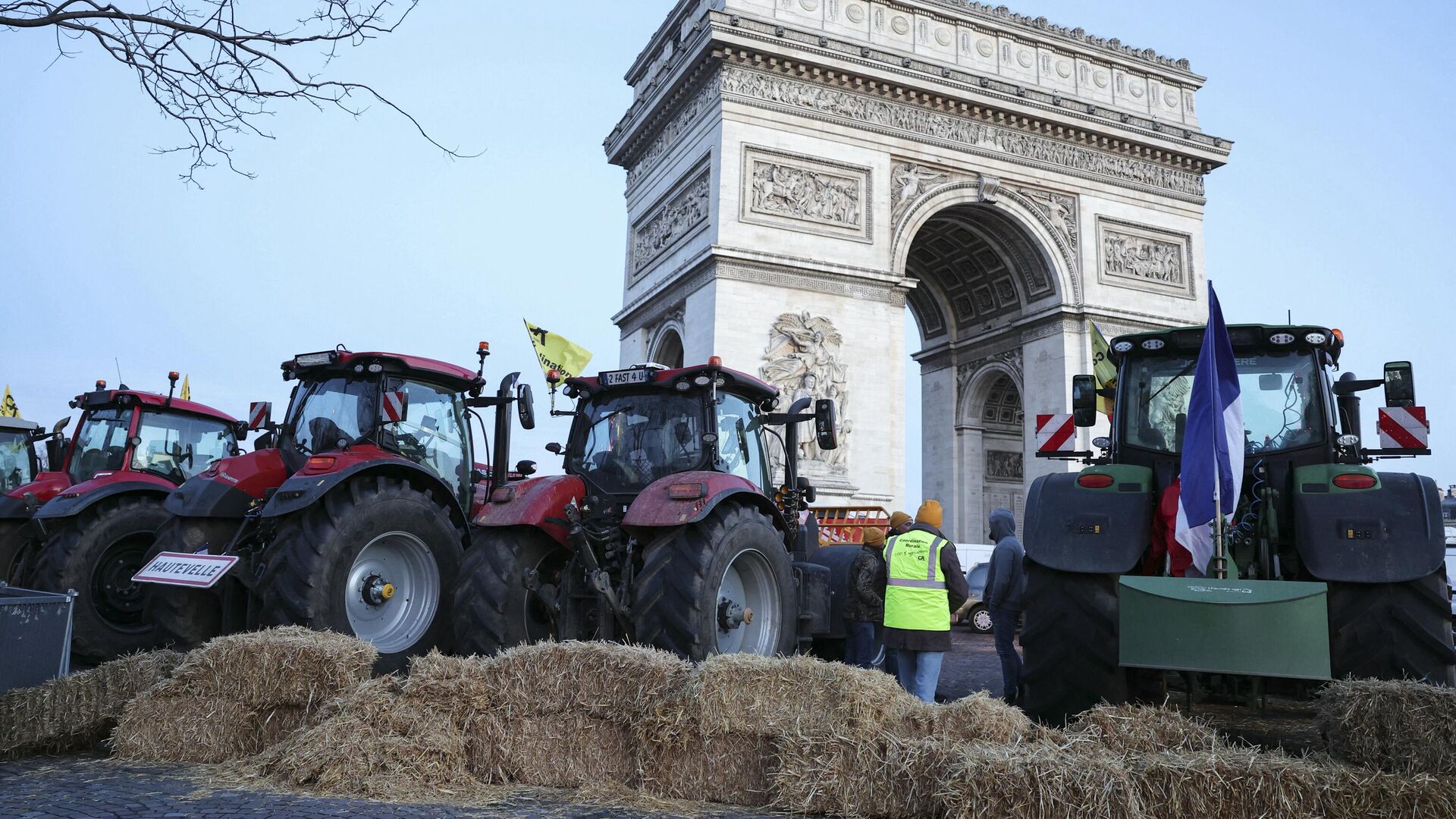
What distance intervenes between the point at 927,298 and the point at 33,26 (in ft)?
86.7

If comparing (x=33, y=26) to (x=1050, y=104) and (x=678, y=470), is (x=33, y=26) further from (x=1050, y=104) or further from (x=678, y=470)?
(x=1050, y=104)

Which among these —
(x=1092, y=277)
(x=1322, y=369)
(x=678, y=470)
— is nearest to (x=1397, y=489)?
(x=1322, y=369)

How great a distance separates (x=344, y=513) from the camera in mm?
5781

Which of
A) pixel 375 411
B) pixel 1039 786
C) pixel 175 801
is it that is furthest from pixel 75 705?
pixel 1039 786

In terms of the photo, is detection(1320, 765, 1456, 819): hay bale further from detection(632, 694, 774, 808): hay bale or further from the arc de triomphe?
the arc de triomphe

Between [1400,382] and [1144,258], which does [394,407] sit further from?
[1144,258]

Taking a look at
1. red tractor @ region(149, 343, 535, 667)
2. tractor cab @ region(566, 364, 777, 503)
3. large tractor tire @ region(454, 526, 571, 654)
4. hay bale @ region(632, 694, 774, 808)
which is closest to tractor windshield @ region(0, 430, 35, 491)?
red tractor @ region(149, 343, 535, 667)

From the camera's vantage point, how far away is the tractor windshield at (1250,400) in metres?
5.54

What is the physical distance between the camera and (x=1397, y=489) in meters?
4.69

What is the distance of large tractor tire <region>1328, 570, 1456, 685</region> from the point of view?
4.36 metres

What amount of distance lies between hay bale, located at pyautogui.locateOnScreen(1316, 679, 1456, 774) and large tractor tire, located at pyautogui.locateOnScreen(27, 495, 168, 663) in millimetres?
7357

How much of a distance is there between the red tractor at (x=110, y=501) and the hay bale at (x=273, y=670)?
2.18 m

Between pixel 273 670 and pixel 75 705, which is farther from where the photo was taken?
pixel 75 705

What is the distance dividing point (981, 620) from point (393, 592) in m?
11.2
